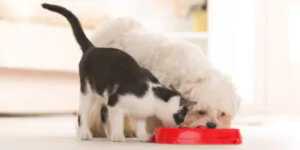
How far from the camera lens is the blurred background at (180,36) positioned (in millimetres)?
2979

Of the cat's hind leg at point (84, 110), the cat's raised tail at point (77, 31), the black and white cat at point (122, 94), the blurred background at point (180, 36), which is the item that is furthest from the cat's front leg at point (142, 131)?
the blurred background at point (180, 36)

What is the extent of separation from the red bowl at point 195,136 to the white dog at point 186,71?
0.33 feet

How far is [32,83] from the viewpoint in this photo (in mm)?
3031

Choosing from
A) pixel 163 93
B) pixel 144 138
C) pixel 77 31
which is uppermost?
pixel 77 31

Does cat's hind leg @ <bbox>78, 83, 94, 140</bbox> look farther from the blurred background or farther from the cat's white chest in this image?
the blurred background

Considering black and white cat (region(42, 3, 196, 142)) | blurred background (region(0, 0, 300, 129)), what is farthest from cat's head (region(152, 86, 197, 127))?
blurred background (region(0, 0, 300, 129))

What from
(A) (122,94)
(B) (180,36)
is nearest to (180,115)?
(A) (122,94)

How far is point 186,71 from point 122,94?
0.27m

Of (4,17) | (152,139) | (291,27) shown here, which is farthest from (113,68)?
(291,27)

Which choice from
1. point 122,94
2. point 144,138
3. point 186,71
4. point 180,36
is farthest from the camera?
point 180,36

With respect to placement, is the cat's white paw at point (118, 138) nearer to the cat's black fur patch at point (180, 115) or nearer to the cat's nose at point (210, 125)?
the cat's black fur patch at point (180, 115)

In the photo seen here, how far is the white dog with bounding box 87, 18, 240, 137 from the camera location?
4.50 feet

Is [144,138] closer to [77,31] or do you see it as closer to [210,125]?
[210,125]

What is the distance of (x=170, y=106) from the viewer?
122cm
